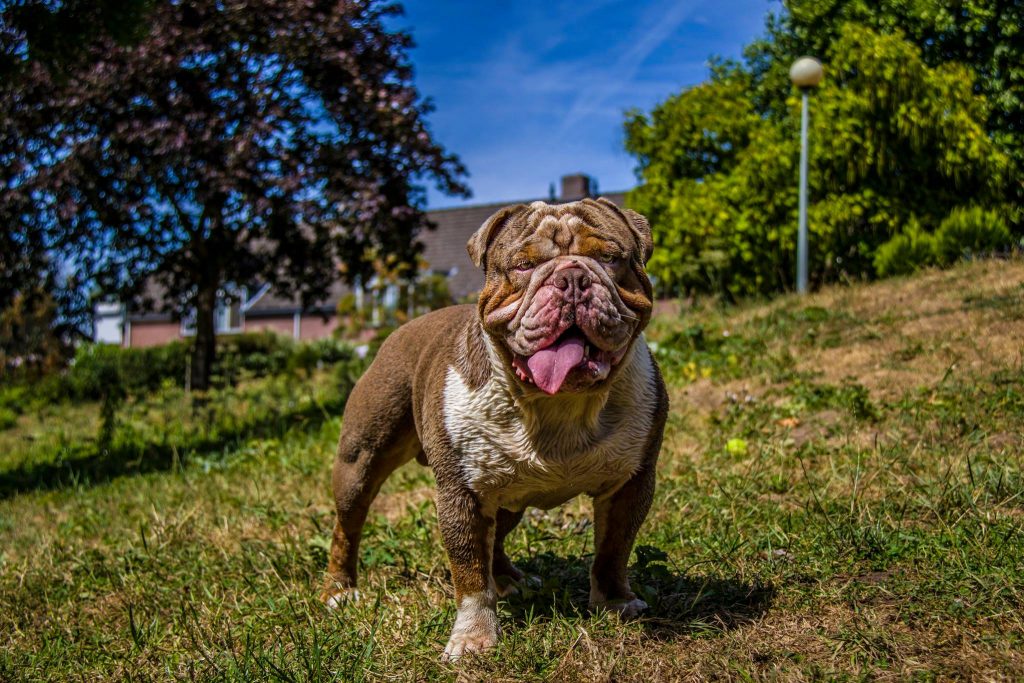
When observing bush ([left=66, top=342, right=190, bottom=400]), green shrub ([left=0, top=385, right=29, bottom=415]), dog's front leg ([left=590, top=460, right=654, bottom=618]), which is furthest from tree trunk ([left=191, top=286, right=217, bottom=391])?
dog's front leg ([left=590, top=460, right=654, bottom=618])

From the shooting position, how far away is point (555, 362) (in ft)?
8.18

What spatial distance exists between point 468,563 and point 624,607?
2.05 ft

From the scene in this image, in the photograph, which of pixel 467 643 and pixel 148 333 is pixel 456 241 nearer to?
pixel 148 333

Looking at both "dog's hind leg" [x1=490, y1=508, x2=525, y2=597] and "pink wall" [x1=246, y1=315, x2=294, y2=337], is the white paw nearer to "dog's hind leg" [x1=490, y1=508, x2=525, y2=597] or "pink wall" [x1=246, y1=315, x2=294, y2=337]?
"dog's hind leg" [x1=490, y1=508, x2=525, y2=597]

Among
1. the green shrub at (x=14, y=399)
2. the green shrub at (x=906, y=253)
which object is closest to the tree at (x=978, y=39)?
the green shrub at (x=906, y=253)

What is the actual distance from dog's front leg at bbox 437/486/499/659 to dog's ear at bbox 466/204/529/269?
2.67ft

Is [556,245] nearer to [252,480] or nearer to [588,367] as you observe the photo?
[588,367]

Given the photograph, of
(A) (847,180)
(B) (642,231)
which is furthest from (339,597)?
(A) (847,180)

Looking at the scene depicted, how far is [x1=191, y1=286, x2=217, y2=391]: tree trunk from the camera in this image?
11.2m

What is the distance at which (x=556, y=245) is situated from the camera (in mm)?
2670

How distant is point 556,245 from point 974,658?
188 centimetres

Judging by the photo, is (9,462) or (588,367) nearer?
(588,367)

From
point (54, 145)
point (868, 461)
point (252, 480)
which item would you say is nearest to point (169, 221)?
point (54, 145)

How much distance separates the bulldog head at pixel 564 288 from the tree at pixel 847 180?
860 cm
